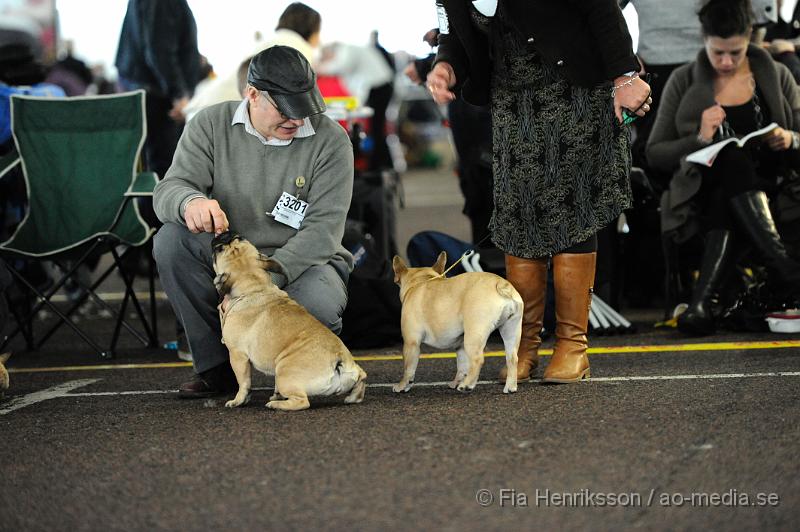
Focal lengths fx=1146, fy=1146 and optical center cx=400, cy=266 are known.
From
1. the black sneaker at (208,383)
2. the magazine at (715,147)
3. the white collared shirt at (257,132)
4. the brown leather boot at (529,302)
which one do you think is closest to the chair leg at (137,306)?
the black sneaker at (208,383)

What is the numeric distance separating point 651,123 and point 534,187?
8.39 feet

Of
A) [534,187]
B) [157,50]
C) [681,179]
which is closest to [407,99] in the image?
[157,50]

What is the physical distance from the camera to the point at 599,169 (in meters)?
4.02

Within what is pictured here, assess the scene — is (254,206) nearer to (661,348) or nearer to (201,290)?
(201,290)

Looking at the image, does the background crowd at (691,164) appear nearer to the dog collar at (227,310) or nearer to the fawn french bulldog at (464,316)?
the fawn french bulldog at (464,316)

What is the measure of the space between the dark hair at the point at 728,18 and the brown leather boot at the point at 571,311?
1911 millimetres

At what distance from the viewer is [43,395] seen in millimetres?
4520

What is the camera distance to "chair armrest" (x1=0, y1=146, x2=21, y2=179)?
5668 mm

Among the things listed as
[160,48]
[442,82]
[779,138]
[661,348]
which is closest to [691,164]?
[779,138]

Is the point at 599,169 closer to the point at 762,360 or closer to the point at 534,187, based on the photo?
the point at 534,187

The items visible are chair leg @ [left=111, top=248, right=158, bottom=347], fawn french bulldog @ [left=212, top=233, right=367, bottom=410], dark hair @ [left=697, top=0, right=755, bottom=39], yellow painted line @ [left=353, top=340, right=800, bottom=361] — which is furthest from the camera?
chair leg @ [left=111, top=248, right=158, bottom=347]

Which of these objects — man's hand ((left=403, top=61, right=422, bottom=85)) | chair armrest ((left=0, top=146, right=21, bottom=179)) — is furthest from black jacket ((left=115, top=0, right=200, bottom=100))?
chair armrest ((left=0, top=146, right=21, bottom=179))

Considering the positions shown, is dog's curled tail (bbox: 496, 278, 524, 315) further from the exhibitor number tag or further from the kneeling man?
the exhibitor number tag

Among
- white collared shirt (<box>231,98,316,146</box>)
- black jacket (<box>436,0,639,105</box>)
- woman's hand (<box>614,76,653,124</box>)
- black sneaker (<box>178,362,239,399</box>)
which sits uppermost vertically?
black jacket (<box>436,0,639,105</box>)
